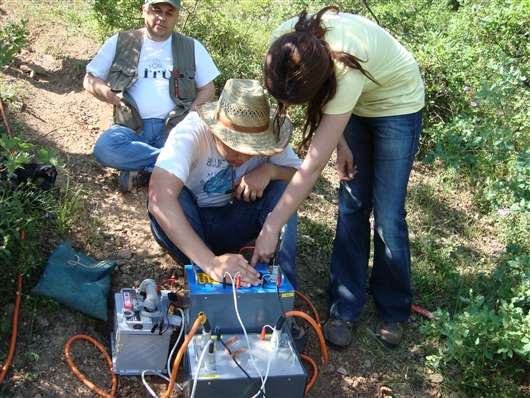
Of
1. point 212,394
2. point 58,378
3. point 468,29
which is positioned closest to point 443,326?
point 212,394

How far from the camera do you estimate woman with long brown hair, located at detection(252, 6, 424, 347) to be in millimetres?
2234

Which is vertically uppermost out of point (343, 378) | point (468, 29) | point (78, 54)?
point (468, 29)

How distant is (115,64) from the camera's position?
12.8 feet

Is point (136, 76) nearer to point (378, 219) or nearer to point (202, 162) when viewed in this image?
point (202, 162)

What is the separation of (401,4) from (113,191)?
360cm

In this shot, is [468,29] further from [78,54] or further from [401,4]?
[78,54]

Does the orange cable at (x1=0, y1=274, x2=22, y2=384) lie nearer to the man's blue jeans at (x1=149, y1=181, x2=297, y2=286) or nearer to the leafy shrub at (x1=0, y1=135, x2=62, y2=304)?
the leafy shrub at (x1=0, y1=135, x2=62, y2=304)

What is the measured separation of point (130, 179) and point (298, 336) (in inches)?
58.1

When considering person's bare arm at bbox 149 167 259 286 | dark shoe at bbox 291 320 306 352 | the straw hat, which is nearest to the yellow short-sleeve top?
the straw hat

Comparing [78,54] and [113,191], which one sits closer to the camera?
[113,191]

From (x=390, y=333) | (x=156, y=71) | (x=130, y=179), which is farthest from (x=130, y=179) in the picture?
(x=390, y=333)

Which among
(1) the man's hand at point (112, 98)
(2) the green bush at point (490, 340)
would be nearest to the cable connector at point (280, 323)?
(2) the green bush at point (490, 340)

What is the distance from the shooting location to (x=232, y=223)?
3037 millimetres

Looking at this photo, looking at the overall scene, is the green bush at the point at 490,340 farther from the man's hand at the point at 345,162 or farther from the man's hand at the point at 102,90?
the man's hand at the point at 102,90
